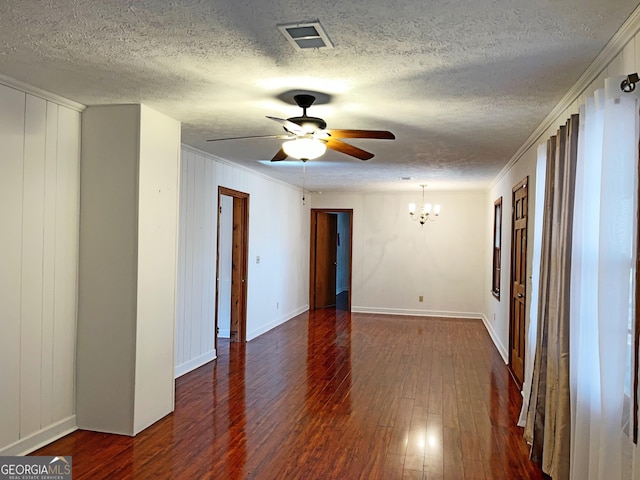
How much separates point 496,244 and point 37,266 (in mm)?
6090

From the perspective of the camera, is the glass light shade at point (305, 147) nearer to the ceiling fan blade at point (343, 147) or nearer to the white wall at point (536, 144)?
the ceiling fan blade at point (343, 147)

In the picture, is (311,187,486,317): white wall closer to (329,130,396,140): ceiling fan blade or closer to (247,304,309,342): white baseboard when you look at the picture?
(247,304,309,342): white baseboard

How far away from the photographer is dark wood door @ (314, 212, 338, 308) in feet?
31.9

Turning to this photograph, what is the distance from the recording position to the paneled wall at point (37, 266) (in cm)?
302

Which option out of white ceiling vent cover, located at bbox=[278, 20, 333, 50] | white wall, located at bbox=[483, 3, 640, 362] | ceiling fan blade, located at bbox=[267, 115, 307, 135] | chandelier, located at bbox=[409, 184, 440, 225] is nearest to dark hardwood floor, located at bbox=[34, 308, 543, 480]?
white wall, located at bbox=[483, 3, 640, 362]

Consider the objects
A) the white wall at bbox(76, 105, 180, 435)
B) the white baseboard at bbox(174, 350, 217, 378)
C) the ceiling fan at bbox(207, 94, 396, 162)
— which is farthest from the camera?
the white baseboard at bbox(174, 350, 217, 378)

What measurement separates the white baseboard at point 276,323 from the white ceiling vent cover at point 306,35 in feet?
16.4

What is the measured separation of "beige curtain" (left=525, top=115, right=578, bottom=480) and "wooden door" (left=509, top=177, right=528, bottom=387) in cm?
157

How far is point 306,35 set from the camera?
87.8 inches

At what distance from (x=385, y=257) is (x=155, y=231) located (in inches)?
242

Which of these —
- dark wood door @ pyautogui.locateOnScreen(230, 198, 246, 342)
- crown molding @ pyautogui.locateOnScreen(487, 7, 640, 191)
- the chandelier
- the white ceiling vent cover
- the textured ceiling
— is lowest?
dark wood door @ pyautogui.locateOnScreen(230, 198, 246, 342)

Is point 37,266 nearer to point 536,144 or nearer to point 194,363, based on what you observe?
point 194,363

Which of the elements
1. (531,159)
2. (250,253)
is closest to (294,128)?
(531,159)

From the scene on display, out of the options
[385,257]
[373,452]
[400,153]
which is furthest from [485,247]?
[373,452]
